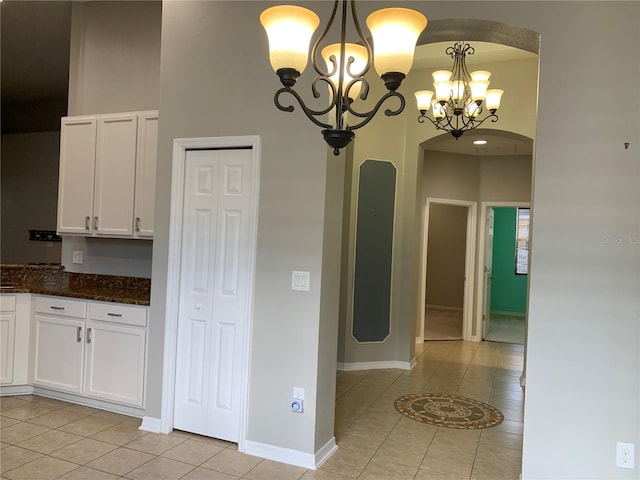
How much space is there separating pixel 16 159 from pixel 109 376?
21.1 feet

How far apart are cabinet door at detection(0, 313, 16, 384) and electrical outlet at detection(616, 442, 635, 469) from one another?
4.43m

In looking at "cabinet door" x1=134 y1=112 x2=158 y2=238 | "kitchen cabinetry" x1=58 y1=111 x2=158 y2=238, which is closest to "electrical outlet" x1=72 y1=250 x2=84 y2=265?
"kitchen cabinetry" x1=58 y1=111 x2=158 y2=238

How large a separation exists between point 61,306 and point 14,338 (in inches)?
20.3

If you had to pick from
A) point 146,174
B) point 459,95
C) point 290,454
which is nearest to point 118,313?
point 146,174

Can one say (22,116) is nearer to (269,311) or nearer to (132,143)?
(132,143)

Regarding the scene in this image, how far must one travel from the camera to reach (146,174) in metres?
3.85

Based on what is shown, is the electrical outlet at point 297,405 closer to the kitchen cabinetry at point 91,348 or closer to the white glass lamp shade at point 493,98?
the kitchen cabinetry at point 91,348

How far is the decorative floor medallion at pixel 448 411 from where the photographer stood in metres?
3.68

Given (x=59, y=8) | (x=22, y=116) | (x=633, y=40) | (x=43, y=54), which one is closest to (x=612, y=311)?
(x=633, y=40)

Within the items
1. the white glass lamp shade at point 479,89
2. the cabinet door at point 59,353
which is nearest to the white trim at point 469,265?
the white glass lamp shade at point 479,89

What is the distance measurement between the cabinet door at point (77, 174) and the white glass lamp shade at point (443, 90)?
3112mm

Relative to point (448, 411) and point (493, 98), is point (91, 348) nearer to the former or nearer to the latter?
point (448, 411)

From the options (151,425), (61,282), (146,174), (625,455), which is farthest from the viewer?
(61,282)

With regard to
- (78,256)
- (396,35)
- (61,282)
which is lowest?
(61,282)
